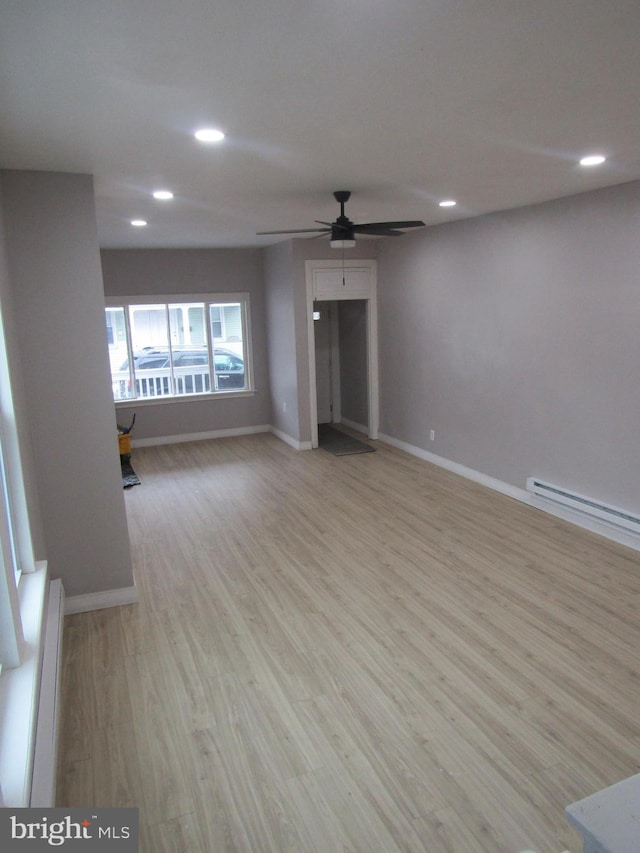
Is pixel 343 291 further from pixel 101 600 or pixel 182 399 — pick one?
pixel 101 600

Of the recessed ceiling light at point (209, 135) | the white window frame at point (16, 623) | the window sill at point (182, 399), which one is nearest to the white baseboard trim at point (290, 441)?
the window sill at point (182, 399)

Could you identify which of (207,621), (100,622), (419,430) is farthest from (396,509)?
(100,622)

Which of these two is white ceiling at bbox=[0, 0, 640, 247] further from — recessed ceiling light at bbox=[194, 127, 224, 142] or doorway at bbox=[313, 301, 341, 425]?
doorway at bbox=[313, 301, 341, 425]

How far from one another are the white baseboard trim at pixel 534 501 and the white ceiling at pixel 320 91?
103 inches

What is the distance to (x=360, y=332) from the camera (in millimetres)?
7984

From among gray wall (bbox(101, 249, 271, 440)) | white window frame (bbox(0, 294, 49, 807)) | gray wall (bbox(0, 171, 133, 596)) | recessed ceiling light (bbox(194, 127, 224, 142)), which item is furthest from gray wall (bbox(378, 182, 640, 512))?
white window frame (bbox(0, 294, 49, 807))

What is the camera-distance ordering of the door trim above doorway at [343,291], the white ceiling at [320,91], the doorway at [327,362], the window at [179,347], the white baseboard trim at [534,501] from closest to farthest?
the white ceiling at [320,91] → the white baseboard trim at [534,501] → the door trim above doorway at [343,291] → the window at [179,347] → the doorway at [327,362]

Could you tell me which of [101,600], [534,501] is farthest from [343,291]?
[101,600]

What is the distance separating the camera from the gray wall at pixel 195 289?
754 centimetres

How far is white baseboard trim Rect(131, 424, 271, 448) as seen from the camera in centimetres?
800

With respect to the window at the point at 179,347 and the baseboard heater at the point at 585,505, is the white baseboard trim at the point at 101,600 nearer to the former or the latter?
the baseboard heater at the point at 585,505

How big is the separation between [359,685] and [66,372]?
2470 mm

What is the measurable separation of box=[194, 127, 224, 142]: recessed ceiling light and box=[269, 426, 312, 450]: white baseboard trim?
198 inches

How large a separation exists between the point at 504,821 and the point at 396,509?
332cm
